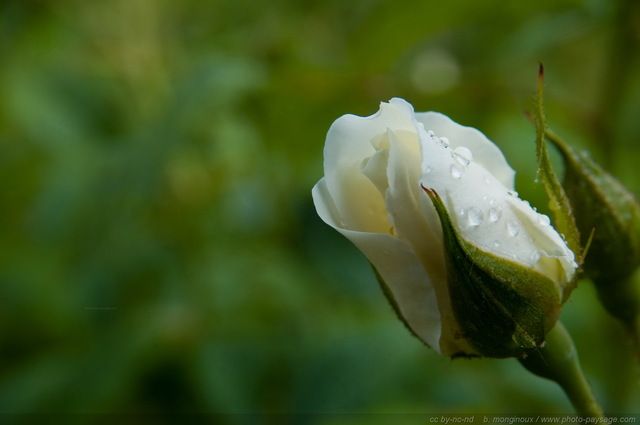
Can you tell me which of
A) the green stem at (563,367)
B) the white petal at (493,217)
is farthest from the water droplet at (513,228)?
the green stem at (563,367)

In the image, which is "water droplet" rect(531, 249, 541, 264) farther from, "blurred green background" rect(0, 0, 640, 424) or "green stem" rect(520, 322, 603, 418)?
"blurred green background" rect(0, 0, 640, 424)

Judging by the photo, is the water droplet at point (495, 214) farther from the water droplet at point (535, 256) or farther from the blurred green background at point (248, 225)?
the blurred green background at point (248, 225)

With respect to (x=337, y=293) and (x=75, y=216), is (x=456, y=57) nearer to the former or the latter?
(x=337, y=293)

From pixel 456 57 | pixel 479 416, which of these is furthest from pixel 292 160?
pixel 456 57

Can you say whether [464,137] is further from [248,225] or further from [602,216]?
[248,225]

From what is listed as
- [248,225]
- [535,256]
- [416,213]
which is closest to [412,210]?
[416,213]

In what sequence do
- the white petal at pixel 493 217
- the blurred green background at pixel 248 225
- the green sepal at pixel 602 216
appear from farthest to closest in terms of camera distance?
the blurred green background at pixel 248 225, the green sepal at pixel 602 216, the white petal at pixel 493 217

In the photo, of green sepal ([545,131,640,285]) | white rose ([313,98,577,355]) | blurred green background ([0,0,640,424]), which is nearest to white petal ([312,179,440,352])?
white rose ([313,98,577,355])

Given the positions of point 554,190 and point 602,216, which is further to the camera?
point 602,216
